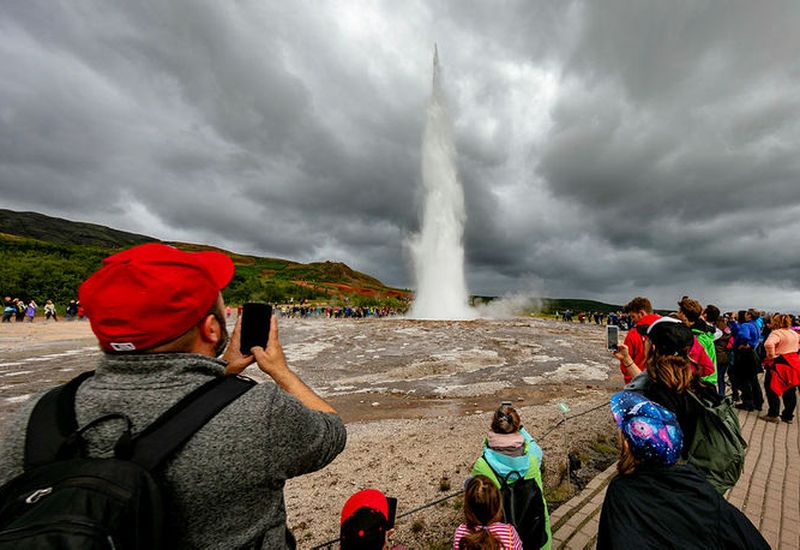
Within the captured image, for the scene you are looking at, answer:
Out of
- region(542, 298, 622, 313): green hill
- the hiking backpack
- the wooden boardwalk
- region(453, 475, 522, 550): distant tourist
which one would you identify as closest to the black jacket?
region(453, 475, 522, 550): distant tourist

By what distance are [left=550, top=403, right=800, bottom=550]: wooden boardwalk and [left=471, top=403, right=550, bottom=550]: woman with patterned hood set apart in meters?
0.82

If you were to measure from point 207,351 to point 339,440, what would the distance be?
0.60 meters

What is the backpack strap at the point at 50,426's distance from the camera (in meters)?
0.92

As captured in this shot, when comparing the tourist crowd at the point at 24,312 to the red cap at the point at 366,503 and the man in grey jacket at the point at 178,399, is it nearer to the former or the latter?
the red cap at the point at 366,503

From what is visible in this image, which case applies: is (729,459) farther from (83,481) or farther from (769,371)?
(769,371)

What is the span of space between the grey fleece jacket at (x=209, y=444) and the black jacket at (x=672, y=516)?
1.64 m

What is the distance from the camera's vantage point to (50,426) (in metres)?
0.97

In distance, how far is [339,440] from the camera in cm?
135

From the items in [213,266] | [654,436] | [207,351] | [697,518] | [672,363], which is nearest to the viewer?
[207,351]

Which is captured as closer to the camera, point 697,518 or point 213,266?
point 213,266

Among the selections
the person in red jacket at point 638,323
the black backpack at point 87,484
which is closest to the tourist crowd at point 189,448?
the black backpack at point 87,484

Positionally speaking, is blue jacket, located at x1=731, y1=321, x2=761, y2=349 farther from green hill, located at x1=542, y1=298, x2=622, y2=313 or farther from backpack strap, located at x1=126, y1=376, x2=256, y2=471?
green hill, located at x1=542, y1=298, x2=622, y2=313

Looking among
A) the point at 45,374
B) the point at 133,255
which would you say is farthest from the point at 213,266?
the point at 45,374

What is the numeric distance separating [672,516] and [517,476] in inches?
44.8
